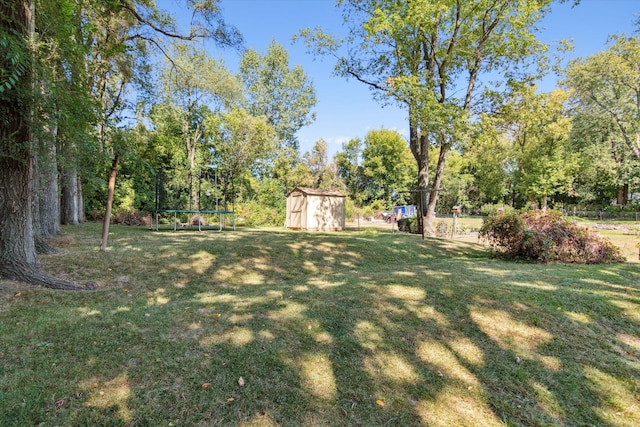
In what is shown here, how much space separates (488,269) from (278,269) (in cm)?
359

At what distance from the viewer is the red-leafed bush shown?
6871 mm

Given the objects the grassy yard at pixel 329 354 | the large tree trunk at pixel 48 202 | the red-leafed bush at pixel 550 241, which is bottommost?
the grassy yard at pixel 329 354

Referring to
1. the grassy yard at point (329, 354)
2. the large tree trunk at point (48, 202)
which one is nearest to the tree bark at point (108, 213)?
the large tree trunk at point (48, 202)

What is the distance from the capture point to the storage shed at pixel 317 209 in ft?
50.2

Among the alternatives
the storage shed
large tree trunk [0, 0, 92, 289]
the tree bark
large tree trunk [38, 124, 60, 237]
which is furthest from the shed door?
large tree trunk [0, 0, 92, 289]

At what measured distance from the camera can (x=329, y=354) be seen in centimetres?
257

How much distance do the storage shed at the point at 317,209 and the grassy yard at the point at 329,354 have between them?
35.6ft

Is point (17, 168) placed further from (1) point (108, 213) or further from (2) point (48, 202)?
(2) point (48, 202)

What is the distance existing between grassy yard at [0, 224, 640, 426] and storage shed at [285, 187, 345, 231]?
1085cm

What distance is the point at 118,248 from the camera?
6.32 metres

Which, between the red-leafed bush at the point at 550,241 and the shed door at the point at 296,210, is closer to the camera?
the red-leafed bush at the point at 550,241

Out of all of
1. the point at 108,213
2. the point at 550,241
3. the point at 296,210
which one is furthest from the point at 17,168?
the point at 296,210

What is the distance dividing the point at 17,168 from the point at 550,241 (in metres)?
8.89

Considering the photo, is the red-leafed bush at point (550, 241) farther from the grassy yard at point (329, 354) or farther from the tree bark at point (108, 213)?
the tree bark at point (108, 213)
